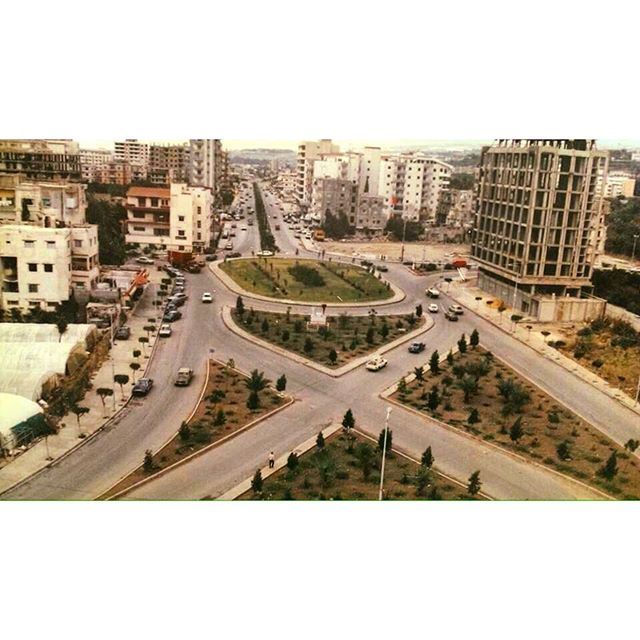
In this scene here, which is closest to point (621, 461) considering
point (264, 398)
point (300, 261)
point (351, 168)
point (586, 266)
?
point (264, 398)

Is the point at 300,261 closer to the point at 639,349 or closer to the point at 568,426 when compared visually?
the point at 568,426

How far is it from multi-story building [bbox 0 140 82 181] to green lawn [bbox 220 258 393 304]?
1.78m

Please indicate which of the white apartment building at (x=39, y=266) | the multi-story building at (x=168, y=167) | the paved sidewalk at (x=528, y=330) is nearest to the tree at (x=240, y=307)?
the white apartment building at (x=39, y=266)

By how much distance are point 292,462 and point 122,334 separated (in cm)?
193

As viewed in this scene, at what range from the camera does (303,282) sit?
6.37 metres

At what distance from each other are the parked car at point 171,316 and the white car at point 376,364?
1716mm

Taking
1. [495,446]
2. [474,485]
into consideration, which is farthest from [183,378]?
[495,446]

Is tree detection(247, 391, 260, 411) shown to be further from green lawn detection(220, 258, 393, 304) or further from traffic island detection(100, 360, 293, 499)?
green lawn detection(220, 258, 393, 304)

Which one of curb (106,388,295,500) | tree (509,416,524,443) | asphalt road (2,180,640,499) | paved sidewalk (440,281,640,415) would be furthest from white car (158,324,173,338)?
paved sidewalk (440,281,640,415)

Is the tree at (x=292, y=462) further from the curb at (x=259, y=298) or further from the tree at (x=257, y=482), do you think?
the curb at (x=259, y=298)

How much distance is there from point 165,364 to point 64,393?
0.80m

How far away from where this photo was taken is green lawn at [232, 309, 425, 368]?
5801mm

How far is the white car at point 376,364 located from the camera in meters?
5.79

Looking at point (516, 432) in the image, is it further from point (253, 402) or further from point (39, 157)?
point (39, 157)
